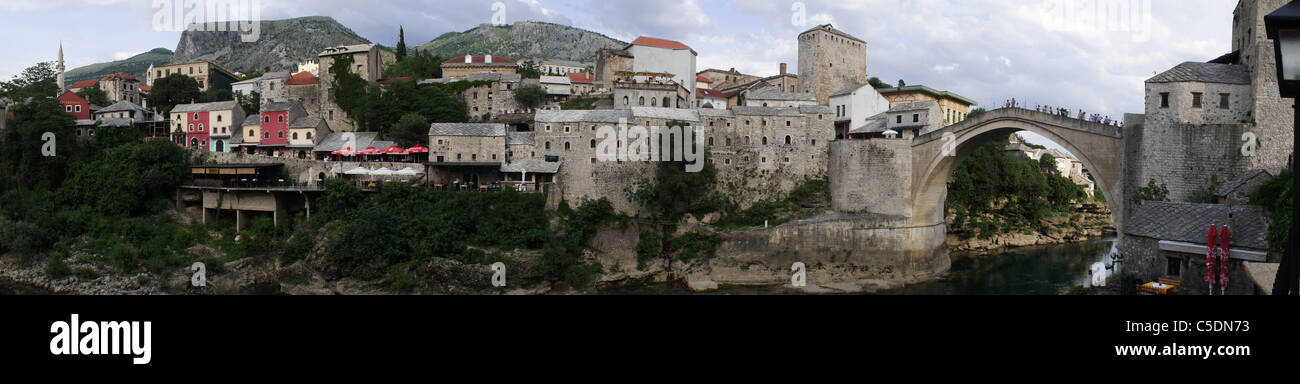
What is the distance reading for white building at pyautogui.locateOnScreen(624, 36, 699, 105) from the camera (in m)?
46.8

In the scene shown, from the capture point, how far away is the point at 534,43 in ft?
350

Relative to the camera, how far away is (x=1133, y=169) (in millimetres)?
23375

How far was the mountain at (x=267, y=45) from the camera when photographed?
93.2m

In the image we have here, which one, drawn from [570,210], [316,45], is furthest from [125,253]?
[316,45]

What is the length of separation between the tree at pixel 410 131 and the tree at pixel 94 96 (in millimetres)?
27065

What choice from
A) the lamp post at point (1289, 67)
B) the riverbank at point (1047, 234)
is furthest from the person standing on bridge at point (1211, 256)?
the riverbank at point (1047, 234)

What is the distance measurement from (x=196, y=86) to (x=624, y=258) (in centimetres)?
3489

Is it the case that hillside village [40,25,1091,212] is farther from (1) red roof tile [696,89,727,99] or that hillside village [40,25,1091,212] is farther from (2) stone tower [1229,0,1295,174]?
(2) stone tower [1229,0,1295,174]

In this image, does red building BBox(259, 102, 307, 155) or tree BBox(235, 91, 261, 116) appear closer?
red building BBox(259, 102, 307, 155)

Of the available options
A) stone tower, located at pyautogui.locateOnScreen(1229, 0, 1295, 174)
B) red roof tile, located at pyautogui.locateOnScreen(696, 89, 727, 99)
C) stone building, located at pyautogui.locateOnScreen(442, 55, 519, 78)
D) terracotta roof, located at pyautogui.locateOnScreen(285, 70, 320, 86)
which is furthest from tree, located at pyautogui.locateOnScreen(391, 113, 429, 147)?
stone tower, located at pyautogui.locateOnScreen(1229, 0, 1295, 174)

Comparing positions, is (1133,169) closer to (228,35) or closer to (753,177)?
(753,177)

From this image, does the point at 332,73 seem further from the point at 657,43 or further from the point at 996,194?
the point at 996,194

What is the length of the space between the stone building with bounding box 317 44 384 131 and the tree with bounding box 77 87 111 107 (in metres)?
18.0

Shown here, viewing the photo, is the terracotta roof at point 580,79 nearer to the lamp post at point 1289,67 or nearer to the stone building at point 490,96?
the stone building at point 490,96
